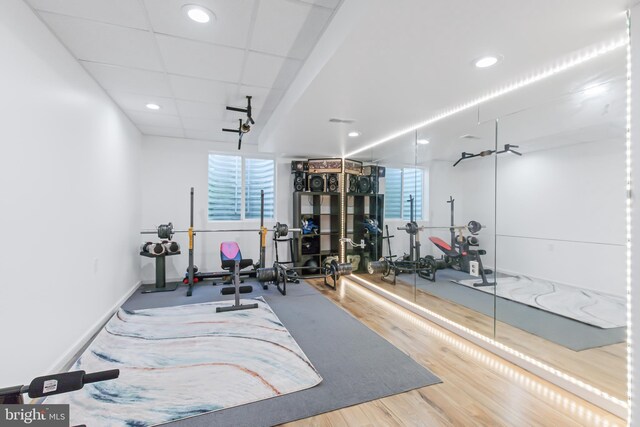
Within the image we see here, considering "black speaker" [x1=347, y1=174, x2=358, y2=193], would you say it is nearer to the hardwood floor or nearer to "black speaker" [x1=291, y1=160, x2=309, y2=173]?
"black speaker" [x1=291, y1=160, x2=309, y2=173]

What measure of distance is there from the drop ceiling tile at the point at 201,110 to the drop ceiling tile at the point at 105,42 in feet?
2.84

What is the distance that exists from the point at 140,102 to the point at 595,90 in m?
4.63

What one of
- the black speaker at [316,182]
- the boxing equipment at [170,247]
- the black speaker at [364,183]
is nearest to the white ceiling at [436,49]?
the black speaker at [316,182]

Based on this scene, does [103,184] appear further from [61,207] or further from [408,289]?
[408,289]

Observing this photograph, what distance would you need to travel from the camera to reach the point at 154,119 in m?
4.10

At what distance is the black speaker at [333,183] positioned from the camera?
5.80 m

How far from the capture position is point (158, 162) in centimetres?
498

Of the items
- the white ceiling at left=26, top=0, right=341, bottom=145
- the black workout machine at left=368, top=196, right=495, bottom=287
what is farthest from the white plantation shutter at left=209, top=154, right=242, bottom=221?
the black workout machine at left=368, top=196, right=495, bottom=287

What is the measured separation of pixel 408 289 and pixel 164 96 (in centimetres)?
433

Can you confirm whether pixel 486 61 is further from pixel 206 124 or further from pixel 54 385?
pixel 206 124

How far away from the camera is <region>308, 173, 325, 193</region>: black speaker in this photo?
224 inches

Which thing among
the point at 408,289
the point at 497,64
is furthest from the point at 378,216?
the point at 497,64

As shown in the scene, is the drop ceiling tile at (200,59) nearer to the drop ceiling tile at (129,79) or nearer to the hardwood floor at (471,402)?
the drop ceiling tile at (129,79)

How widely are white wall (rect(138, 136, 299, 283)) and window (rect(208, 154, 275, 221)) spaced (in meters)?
0.17
